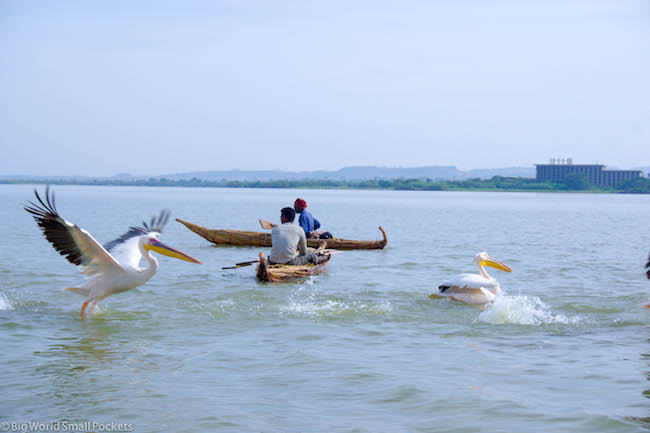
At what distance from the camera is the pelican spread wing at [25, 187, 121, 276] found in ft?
28.3

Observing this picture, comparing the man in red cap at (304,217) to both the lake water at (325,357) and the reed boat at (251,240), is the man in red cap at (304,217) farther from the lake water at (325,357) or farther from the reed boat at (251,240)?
the reed boat at (251,240)

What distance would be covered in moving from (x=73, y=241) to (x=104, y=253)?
44 centimetres

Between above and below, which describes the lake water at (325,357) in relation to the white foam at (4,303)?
below

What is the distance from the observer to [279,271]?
43.8 ft

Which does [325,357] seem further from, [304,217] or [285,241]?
[304,217]

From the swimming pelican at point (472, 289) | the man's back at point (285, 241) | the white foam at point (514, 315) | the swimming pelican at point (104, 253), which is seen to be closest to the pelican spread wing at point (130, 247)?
the swimming pelican at point (104, 253)

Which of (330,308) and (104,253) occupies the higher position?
(104,253)

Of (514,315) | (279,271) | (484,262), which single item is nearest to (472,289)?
(514,315)

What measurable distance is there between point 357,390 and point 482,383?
4.51 feet

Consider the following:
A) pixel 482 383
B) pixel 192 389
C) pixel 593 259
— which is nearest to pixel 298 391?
pixel 192 389

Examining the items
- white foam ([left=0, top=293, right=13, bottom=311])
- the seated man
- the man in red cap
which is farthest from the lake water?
the man in red cap

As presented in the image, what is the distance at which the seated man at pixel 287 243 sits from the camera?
13.9 m

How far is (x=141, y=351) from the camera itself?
27.0ft

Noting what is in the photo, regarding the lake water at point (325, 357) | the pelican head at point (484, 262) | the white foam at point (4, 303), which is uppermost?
the pelican head at point (484, 262)
